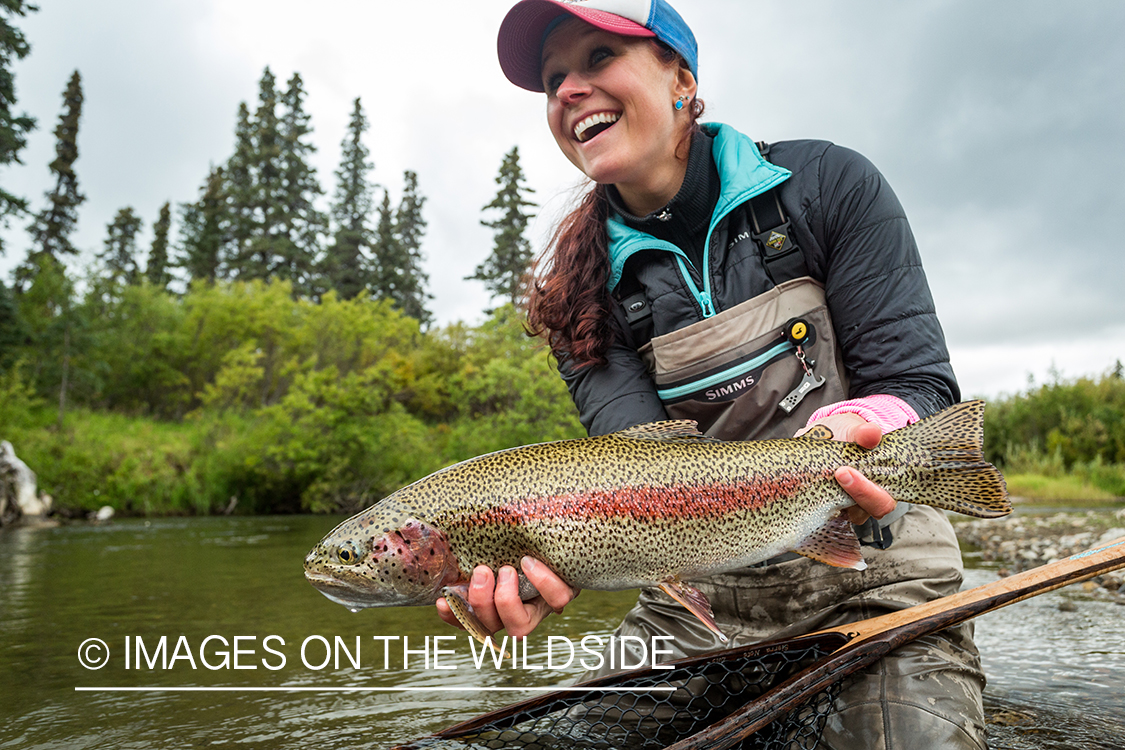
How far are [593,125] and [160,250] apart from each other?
181ft

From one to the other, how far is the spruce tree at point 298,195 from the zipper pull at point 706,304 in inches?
1829

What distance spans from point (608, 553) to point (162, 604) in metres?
6.42

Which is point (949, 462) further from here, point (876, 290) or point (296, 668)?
point (296, 668)

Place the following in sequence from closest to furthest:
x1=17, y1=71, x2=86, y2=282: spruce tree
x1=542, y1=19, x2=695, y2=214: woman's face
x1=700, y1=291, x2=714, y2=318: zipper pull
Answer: x1=542, y1=19, x2=695, y2=214: woman's face → x1=700, y1=291, x2=714, y2=318: zipper pull → x1=17, y1=71, x2=86, y2=282: spruce tree

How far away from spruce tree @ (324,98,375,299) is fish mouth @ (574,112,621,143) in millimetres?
46049

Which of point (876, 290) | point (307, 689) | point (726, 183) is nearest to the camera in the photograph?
point (876, 290)

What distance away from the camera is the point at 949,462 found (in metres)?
2.40

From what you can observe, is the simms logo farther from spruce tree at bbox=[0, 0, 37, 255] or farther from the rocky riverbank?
spruce tree at bbox=[0, 0, 37, 255]

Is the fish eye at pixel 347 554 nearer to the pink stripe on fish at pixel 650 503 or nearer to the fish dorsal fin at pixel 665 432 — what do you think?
the pink stripe on fish at pixel 650 503

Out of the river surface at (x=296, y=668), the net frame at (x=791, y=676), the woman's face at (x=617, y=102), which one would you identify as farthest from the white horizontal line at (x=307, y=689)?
the woman's face at (x=617, y=102)

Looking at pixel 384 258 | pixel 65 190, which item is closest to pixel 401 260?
pixel 384 258

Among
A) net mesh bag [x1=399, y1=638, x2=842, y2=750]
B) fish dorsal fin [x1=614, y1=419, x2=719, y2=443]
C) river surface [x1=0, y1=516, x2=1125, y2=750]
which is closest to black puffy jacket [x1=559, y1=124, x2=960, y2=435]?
fish dorsal fin [x1=614, y1=419, x2=719, y2=443]

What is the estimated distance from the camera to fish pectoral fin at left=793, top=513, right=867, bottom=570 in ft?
8.05

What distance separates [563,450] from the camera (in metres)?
2.49
